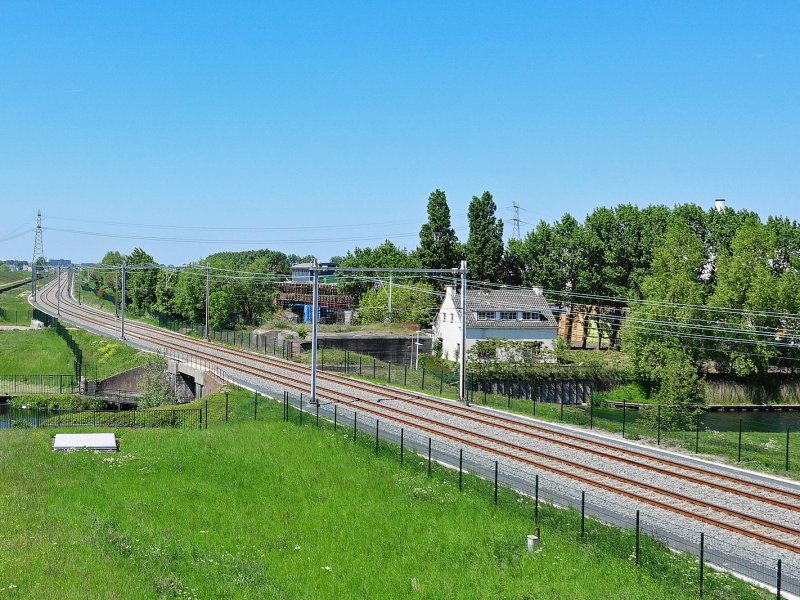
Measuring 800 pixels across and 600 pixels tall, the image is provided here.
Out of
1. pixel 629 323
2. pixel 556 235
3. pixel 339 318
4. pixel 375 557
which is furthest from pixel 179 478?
pixel 339 318

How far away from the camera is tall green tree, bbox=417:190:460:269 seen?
10775 centimetres

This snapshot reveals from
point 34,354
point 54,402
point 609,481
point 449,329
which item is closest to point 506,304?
point 449,329

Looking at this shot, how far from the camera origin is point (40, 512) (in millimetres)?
28250

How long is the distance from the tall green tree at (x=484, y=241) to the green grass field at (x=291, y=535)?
69.6 meters

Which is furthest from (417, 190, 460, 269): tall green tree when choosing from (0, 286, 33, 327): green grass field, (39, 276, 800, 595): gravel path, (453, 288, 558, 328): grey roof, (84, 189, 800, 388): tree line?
(39, 276, 800, 595): gravel path

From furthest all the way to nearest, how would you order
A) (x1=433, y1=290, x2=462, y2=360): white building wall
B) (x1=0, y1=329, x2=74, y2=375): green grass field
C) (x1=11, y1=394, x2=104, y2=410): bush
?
(x1=433, y1=290, x2=462, y2=360): white building wall, (x1=0, y1=329, x2=74, y2=375): green grass field, (x1=11, y1=394, x2=104, y2=410): bush

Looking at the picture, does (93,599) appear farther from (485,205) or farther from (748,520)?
(485,205)

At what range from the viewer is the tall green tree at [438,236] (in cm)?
10775

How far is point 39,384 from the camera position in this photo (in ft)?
232

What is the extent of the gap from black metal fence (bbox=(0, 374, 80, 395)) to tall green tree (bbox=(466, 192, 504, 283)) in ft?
167

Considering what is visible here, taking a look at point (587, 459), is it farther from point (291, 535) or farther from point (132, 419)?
point (132, 419)

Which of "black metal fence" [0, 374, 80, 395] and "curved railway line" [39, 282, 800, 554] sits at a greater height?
"curved railway line" [39, 282, 800, 554]

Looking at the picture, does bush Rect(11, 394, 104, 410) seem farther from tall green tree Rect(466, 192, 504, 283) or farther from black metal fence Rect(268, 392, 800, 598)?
tall green tree Rect(466, 192, 504, 283)

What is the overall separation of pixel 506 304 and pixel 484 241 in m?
21.5
